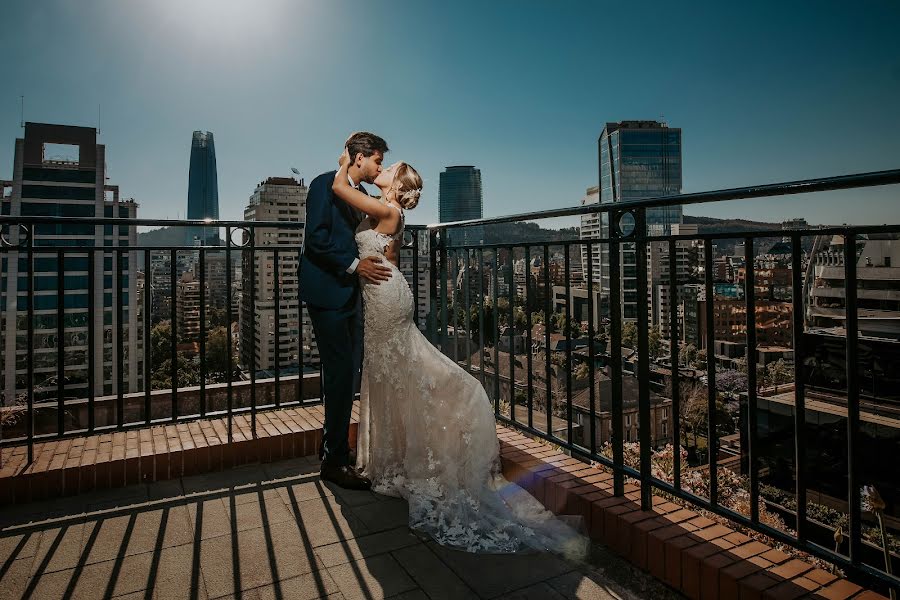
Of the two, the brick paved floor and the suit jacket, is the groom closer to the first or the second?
the suit jacket

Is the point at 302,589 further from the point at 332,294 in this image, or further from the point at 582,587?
the point at 332,294

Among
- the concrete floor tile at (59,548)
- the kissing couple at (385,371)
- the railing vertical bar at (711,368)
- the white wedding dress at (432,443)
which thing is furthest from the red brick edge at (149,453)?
the railing vertical bar at (711,368)

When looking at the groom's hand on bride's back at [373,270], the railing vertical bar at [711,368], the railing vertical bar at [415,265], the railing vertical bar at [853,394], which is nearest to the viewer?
the railing vertical bar at [853,394]

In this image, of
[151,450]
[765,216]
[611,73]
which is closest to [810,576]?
[765,216]

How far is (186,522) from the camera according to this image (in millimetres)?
2125

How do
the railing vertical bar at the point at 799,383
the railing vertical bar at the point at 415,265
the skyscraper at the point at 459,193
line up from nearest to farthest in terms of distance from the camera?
the railing vertical bar at the point at 799,383 → the railing vertical bar at the point at 415,265 → the skyscraper at the point at 459,193

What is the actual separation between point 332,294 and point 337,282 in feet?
0.21

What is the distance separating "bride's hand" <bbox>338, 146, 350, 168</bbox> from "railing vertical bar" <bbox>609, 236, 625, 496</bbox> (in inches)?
51.9

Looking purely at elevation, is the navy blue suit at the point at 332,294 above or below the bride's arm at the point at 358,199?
below

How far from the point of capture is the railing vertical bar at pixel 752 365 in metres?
1.50

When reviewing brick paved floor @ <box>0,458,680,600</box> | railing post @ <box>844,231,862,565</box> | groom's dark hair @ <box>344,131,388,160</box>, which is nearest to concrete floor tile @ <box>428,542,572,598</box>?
brick paved floor @ <box>0,458,680,600</box>

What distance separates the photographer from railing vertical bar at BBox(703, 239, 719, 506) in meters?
1.62

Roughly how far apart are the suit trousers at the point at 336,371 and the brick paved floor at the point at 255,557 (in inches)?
9.6

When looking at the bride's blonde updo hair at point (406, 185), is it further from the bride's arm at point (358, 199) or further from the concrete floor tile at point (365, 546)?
the concrete floor tile at point (365, 546)
